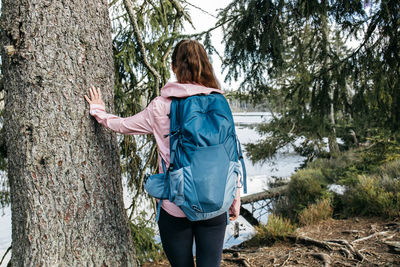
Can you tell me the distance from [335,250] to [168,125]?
2.91m

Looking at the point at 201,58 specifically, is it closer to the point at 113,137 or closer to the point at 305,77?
the point at 113,137

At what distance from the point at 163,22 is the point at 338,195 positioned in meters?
5.11

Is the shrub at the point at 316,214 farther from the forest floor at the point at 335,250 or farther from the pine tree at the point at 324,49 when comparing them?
the pine tree at the point at 324,49

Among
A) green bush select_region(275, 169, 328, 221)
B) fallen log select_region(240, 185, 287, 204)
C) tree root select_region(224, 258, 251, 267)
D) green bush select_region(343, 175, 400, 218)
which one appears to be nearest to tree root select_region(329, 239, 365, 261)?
tree root select_region(224, 258, 251, 267)

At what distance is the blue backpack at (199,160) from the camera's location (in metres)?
1.40

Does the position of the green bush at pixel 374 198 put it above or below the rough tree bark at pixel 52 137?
below

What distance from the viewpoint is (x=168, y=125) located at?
1.54 metres

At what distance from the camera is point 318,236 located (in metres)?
4.18

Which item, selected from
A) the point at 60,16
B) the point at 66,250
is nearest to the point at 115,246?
the point at 66,250

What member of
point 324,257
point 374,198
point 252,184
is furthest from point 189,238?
point 252,184

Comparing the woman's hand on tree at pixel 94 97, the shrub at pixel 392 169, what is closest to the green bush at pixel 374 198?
the shrub at pixel 392 169

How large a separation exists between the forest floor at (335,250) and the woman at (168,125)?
1835mm

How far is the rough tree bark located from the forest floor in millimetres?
2181

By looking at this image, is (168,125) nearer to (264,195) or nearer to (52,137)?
(52,137)
